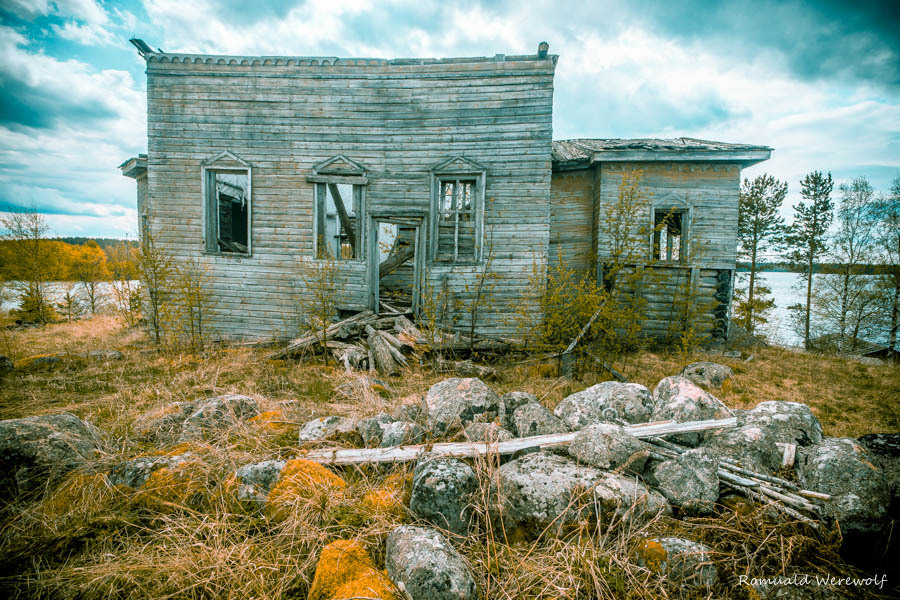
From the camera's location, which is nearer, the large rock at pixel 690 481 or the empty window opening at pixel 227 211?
the large rock at pixel 690 481

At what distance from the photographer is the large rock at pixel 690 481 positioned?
8.39ft

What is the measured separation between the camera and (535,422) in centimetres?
346

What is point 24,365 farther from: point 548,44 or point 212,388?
point 548,44

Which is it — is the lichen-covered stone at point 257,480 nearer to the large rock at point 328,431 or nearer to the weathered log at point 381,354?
the large rock at point 328,431

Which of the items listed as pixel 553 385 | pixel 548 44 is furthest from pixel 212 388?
pixel 548 44

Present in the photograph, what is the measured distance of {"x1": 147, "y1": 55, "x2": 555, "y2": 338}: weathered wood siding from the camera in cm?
823

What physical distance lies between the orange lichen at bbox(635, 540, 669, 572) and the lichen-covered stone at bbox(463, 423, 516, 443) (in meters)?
1.22

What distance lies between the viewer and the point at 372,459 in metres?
2.97

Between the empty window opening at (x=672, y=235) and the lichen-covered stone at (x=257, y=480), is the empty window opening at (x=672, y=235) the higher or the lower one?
the higher one

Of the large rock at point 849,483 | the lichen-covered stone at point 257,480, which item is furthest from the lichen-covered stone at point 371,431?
the large rock at point 849,483

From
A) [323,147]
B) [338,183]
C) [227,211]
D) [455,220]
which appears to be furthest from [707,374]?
[227,211]

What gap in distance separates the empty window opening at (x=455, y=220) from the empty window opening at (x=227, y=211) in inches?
178

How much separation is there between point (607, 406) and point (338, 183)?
297 inches

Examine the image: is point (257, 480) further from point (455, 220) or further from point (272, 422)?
point (455, 220)
